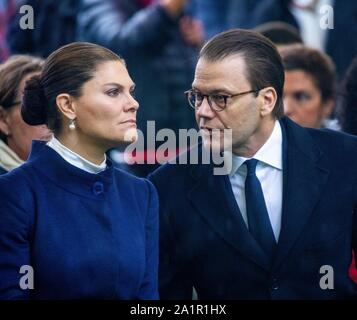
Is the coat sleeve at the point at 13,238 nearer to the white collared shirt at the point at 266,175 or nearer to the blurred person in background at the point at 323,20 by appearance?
the white collared shirt at the point at 266,175

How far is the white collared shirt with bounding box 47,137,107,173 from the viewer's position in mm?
3246

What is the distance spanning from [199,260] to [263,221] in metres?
0.25

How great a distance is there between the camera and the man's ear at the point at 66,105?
127 inches

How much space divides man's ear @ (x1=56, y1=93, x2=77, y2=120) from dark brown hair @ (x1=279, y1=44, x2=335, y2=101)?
4.55 ft

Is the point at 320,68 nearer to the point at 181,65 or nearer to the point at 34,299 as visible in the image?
the point at 181,65

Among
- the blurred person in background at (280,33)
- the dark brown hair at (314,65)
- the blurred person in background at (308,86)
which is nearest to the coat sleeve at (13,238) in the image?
the blurred person in background at (308,86)

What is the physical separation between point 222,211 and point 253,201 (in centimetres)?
11

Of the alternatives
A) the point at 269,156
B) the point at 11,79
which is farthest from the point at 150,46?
the point at 269,156

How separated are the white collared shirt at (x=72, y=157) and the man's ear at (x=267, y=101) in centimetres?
61

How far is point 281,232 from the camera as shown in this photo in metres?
3.38

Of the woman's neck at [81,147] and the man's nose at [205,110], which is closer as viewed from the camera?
the woman's neck at [81,147]

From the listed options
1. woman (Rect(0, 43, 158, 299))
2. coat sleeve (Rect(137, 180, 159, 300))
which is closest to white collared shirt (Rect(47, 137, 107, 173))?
woman (Rect(0, 43, 158, 299))

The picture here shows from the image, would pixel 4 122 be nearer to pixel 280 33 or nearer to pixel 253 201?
pixel 253 201
